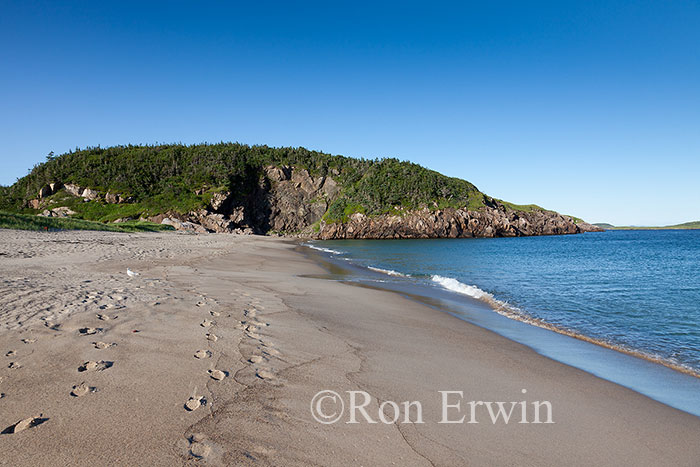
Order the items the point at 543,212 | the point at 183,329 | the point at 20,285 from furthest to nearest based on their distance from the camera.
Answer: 1. the point at 543,212
2. the point at 20,285
3. the point at 183,329

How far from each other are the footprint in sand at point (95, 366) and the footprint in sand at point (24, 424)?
1165 millimetres

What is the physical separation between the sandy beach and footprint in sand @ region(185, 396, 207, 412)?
0.02 meters

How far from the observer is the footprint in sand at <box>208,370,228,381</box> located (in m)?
4.61

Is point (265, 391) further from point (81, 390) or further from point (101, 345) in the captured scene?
point (101, 345)

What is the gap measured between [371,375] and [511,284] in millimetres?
15991

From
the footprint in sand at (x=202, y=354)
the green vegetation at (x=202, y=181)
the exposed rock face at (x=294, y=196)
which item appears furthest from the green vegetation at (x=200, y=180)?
the footprint in sand at (x=202, y=354)

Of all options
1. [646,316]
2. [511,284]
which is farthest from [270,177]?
[646,316]

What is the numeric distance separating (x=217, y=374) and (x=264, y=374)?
24.2 inches

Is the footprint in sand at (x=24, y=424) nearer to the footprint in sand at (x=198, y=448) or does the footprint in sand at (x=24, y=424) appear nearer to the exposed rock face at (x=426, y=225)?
the footprint in sand at (x=198, y=448)

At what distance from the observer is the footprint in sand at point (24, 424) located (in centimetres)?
316

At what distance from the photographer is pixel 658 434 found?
4.39 meters

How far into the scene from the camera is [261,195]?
106 m

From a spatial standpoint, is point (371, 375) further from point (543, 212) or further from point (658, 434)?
point (543, 212)

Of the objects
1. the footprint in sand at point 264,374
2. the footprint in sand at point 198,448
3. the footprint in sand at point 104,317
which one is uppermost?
the footprint in sand at point 198,448
